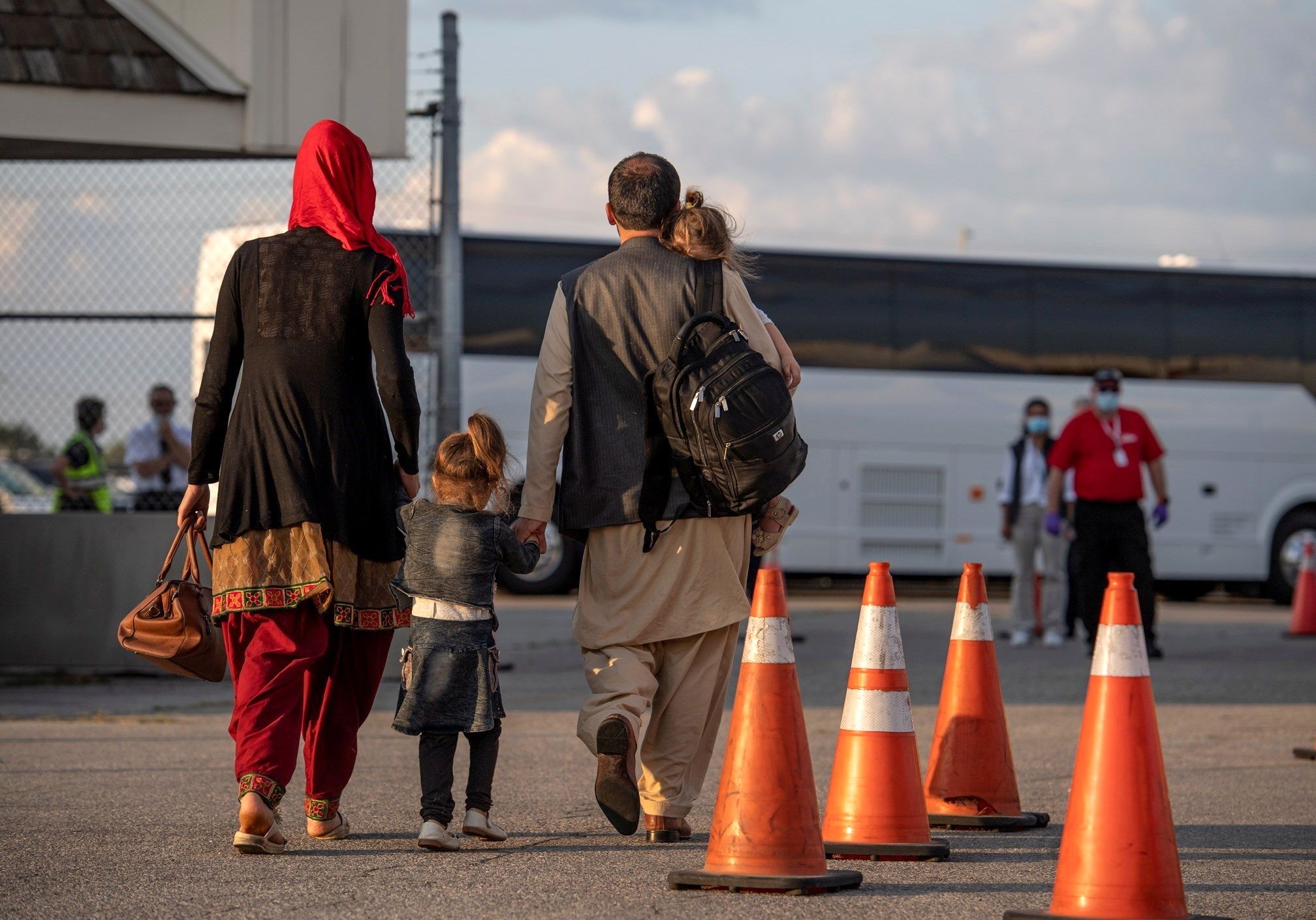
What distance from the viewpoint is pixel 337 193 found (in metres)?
4.90

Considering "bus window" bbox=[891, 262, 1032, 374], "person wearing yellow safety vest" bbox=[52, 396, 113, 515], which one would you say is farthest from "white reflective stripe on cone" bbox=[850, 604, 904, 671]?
"bus window" bbox=[891, 262, 1032, 374]

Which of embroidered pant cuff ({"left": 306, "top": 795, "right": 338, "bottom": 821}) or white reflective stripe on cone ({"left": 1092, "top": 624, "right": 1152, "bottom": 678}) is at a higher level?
white reflective stripe on cone ({"left": 1092, "top": 624, "right": 1152, "bottom": 678})

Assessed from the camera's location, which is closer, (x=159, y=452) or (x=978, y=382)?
(x=159, y=452)

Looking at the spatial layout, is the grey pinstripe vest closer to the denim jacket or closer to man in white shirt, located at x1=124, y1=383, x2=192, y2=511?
the denim jacket

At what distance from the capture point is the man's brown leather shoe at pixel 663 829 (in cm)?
491

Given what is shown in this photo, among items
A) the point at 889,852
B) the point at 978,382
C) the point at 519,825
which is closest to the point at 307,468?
the point at 519,825

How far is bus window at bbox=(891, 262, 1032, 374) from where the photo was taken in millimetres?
19281

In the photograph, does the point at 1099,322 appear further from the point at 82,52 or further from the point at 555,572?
the point at 82,52

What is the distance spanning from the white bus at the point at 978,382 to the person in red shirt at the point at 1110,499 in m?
7.06

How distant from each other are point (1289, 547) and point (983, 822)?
598 inches

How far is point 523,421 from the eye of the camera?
18203 mm

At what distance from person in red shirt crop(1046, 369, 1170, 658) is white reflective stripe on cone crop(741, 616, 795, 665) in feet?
22.0

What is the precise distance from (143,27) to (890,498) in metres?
11.7

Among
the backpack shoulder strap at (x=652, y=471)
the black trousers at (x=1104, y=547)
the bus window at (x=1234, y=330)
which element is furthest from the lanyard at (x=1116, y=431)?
the bus window at (x=1234, y=330)
